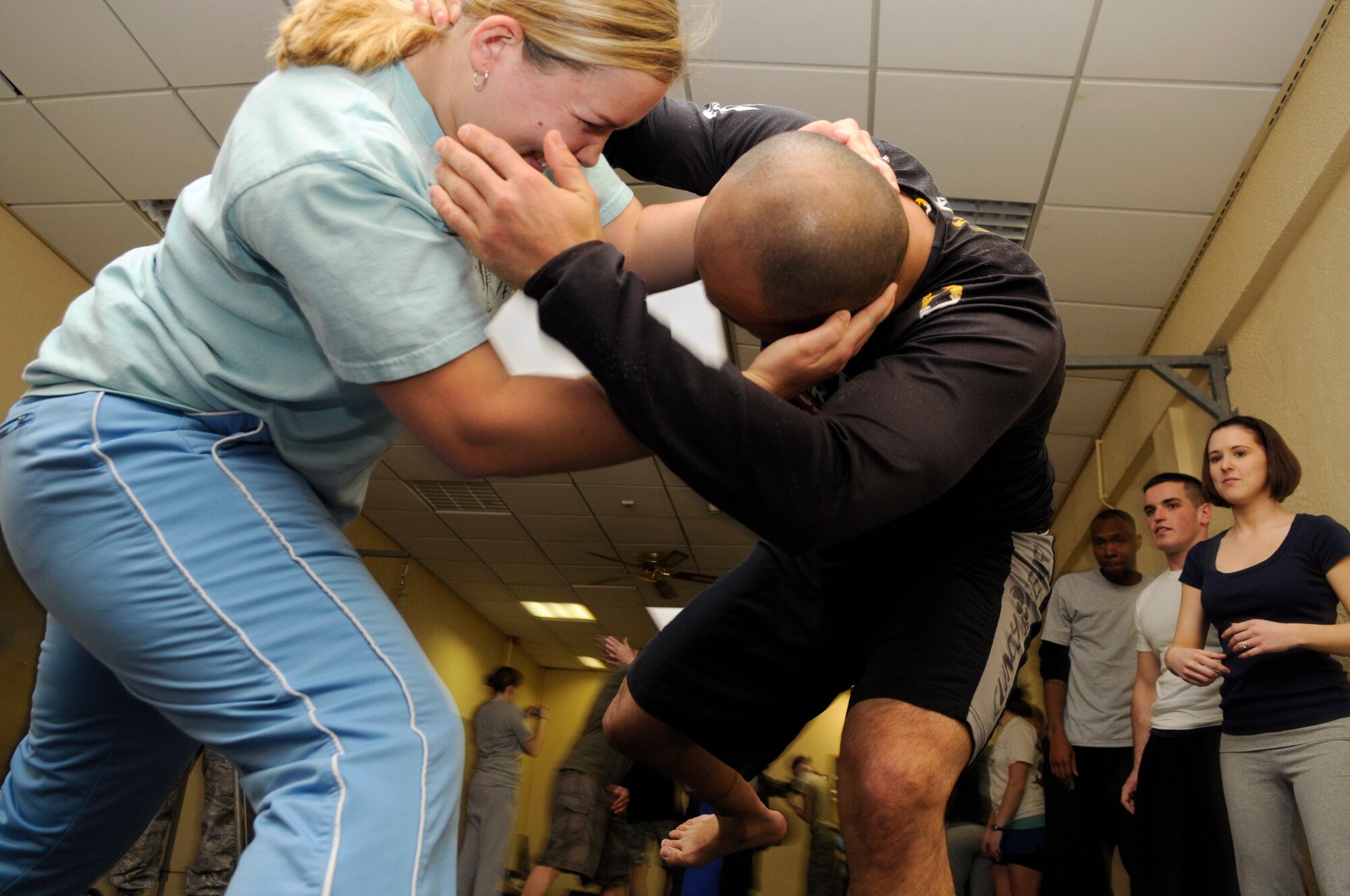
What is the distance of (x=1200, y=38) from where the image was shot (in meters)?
3.21

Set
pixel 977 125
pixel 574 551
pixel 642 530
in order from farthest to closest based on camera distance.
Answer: pixel 574 551
pixel 642 530
pixel 977 125

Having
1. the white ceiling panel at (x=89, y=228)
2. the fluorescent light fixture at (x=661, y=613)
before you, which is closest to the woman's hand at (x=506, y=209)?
the white ceiling panel at (x=89, y=228)

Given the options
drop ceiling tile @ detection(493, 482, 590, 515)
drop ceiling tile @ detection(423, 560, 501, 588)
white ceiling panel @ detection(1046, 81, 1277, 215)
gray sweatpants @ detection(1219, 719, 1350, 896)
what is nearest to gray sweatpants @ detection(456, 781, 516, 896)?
drop ceiling tile @ detection(493, 482, 590, 515)

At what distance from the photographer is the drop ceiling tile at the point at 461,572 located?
9469 mm

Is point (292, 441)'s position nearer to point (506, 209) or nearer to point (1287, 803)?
point (506, 209)

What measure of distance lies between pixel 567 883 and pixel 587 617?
5757 millimetres

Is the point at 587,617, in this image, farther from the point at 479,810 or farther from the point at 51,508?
the point at 51,508

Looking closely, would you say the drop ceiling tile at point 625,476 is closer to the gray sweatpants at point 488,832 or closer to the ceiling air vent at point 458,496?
the ceiling air vent at point 458,496

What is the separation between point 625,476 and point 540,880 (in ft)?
11.3

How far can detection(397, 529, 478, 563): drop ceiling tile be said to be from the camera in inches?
345

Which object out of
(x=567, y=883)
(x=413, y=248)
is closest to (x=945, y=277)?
(x=413, y=248)

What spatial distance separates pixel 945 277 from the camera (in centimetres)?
125

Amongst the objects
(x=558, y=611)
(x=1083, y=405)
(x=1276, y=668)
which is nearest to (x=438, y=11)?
(x=1276, y=668)

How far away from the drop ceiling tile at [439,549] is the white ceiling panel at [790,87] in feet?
18.8
